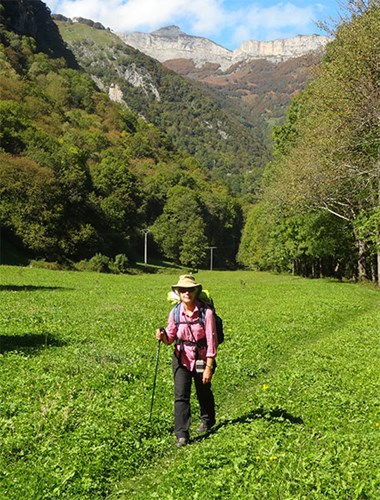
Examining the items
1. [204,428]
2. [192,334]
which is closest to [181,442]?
[204,428]

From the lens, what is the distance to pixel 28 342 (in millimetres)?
19234

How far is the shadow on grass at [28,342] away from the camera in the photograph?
18.0 m

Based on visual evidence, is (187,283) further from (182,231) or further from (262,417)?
(182,231)

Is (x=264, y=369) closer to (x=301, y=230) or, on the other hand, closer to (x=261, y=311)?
(x=261, y=311)

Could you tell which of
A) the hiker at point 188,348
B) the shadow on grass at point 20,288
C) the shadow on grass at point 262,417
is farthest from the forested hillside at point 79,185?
the hiker at point 188,348

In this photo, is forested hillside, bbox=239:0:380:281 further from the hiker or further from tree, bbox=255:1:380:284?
the hiker

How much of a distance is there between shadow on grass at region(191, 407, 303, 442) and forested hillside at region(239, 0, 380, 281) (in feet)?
75.3

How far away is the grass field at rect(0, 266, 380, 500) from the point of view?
27.9ft

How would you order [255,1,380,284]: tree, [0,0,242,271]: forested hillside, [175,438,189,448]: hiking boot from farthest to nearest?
[0,0,242,271]: forested hillside → [255,1,380,284]: tree → [175,438,189,448]: hiking boot

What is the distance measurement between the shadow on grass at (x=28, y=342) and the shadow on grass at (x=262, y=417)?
8336 millimetres

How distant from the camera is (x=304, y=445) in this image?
391 inches

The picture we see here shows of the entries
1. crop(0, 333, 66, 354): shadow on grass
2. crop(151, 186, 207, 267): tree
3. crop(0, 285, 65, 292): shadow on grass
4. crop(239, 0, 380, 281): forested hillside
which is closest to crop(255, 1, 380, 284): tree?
crop(239, 0, 380, 281): forested hillside

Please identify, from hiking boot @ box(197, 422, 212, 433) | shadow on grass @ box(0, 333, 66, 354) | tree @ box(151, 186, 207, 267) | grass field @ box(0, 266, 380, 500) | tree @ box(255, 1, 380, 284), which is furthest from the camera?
tree @ box(151, 186, 207, 267)

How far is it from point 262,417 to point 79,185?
269 feet
